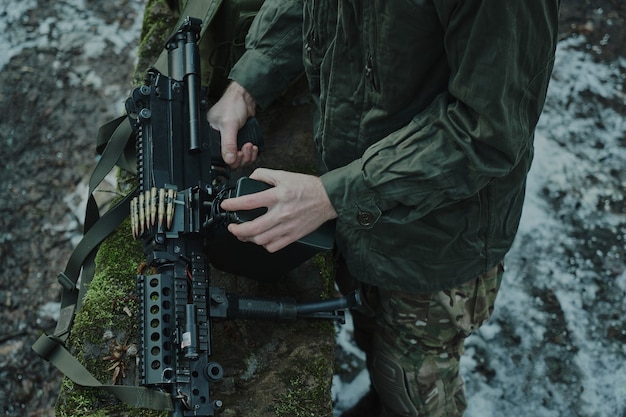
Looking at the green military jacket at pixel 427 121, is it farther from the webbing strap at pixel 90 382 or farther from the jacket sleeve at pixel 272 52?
the webbing strap at pixel 90 382

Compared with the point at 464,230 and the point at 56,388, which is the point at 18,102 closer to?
the point at 56,388

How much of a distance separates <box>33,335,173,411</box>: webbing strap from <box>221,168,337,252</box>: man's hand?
62cm

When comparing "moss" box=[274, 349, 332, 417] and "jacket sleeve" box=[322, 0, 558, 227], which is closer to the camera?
"jacket sleeve" box=[322, 0, 558, 227]

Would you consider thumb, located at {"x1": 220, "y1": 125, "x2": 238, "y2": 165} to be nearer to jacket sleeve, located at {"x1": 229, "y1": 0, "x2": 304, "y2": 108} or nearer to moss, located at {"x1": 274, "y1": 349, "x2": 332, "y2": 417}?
jacket sleeve, located at {"x1": 229, "y1": 0, "x2": 304, "y2": 108}

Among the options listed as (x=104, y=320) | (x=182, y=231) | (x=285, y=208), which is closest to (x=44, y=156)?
(x=104, y=320)

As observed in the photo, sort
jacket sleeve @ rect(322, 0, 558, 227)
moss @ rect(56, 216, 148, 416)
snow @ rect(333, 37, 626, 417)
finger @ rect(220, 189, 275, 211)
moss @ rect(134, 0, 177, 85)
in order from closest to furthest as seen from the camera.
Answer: jacket sleeve @ rect(322, 0, 558, 227) < finger @ rect(220, 189, 275, 211) < moss @ rect(56, 216, 148, 416) < moss @ rect(134, 0, 177, 85) < snow @ rect(333, 37, 626, 417)

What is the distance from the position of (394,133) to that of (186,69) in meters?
1.14

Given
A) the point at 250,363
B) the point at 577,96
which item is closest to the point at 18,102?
the point at 250,363

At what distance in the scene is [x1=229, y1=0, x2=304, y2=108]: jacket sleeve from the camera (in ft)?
9.12

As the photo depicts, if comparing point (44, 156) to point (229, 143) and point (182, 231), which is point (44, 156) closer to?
point (229, 143)

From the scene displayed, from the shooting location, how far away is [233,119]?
279 cm

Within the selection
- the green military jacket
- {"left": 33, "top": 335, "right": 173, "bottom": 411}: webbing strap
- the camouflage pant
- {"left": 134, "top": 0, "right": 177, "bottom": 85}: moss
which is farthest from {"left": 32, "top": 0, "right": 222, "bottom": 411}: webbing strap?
the camouflage pant

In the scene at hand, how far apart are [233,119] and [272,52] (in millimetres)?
318

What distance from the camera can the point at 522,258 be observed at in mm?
4203
